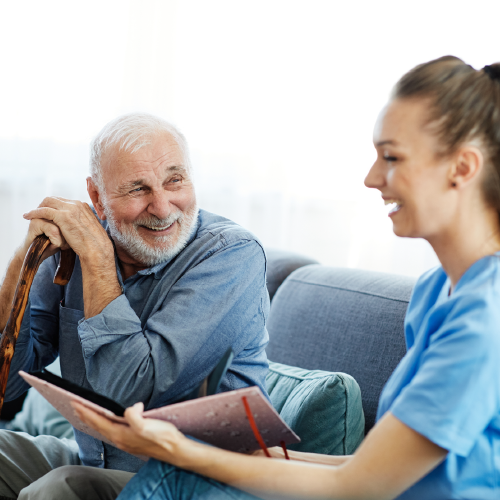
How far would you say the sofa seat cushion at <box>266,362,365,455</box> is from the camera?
1.25m

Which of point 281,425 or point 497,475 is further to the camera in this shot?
point 281,425

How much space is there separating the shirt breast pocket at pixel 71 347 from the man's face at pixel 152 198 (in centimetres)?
22

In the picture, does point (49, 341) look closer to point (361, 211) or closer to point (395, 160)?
point (395, 160)

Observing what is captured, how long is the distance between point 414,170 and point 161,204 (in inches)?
26.3

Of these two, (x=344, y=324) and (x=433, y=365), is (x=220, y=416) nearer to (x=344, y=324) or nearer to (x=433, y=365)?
(x=433, y=365)

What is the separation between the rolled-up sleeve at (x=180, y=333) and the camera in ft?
3.71

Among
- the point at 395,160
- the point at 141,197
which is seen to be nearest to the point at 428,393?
the point at 395,160

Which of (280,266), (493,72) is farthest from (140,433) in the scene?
(280,266)

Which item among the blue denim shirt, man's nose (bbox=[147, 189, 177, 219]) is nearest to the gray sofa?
the blue denim shirt

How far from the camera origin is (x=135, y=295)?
4.46 ft

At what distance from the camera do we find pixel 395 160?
83cm

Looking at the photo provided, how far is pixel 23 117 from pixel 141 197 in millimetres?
1592

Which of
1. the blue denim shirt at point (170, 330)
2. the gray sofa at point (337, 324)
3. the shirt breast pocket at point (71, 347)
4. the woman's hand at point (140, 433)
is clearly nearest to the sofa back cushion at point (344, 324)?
the gray sofa at point (337, 324)

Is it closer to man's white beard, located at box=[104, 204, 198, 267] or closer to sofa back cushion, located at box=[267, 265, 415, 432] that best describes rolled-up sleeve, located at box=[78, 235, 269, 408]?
man's white beard, located at box=[104, 204, 198, 267]
